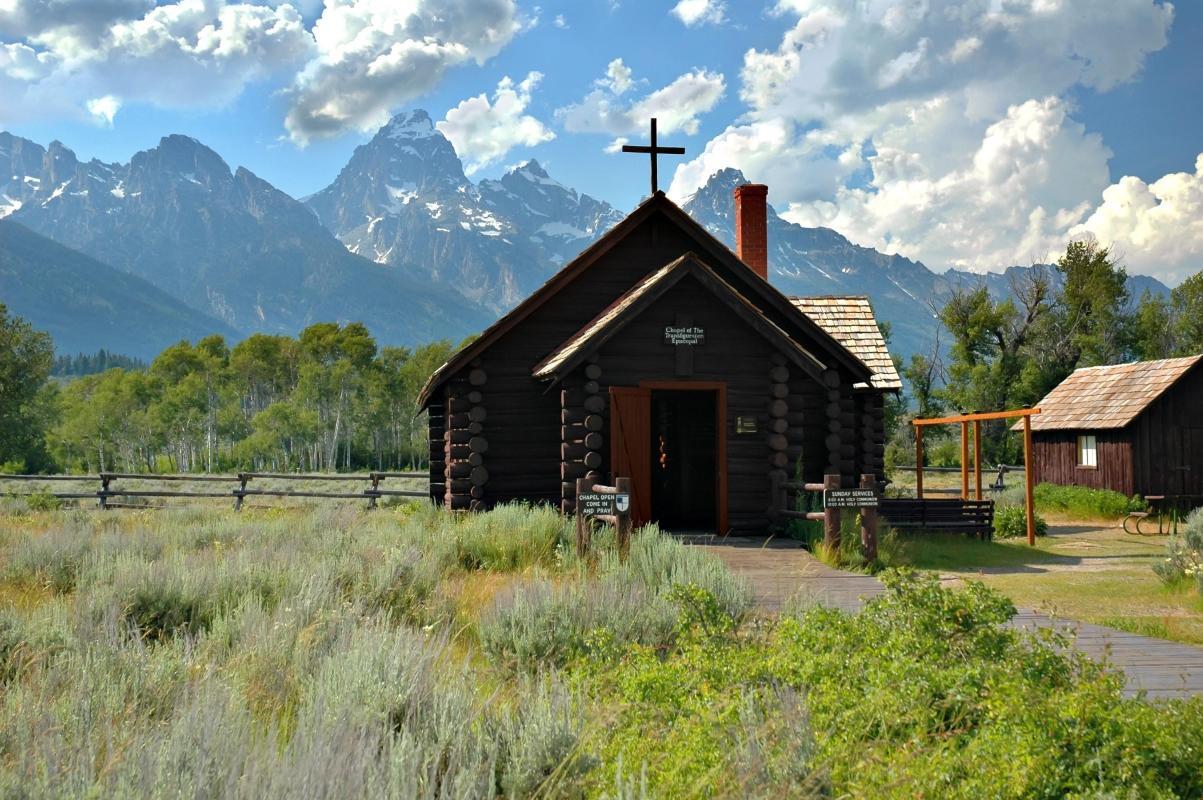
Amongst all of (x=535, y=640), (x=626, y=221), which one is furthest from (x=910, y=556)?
(x=535, y=640)

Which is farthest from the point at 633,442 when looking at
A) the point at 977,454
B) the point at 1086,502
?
the point at 1086,502

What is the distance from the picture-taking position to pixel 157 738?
138 inches

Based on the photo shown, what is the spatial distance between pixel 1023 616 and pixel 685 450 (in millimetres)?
10894

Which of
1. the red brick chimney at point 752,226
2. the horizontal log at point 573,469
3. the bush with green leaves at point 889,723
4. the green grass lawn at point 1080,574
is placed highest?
the red brick chimney at point 752,226

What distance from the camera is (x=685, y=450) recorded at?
61.2 ft

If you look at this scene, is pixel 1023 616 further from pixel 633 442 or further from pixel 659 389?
pixel 659 389

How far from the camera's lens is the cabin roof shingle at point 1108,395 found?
75.8 feet

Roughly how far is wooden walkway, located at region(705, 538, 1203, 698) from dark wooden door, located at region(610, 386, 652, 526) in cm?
180

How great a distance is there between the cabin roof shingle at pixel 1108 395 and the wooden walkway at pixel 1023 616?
15348mm

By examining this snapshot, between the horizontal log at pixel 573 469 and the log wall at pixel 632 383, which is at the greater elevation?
the log wall at pixel 632 383

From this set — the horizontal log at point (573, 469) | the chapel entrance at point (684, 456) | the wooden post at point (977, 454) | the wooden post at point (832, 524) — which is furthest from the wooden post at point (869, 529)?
the wooden post at point (977, 454)

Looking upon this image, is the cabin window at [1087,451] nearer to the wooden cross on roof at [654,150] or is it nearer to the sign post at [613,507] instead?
the wooden cross on roof at [654,150]

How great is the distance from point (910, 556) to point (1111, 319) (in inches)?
1550

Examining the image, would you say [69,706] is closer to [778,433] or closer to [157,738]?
[157,738]
